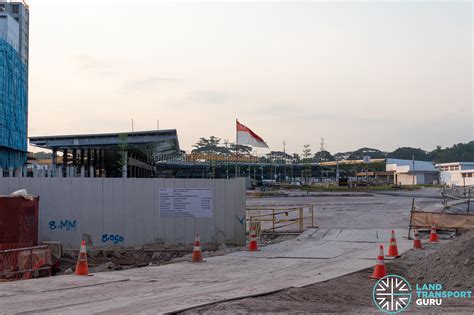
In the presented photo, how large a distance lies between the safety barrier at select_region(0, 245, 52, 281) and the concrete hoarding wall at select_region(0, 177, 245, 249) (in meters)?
3.24

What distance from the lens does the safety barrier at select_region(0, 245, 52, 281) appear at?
13734 mm

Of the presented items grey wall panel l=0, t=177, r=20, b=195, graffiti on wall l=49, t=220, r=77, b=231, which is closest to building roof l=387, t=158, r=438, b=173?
graffiti on wall l=49, t=220, r=77, b=231

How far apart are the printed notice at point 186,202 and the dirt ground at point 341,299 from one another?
7.92 metres

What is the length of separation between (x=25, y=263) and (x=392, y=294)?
9378 millimetres

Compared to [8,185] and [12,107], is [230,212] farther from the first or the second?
[12,107]

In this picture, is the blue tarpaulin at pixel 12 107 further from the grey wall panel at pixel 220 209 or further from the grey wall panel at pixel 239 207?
the grey wall panel at pixel 239 207

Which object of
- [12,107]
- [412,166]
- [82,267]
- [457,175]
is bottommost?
[82,267]

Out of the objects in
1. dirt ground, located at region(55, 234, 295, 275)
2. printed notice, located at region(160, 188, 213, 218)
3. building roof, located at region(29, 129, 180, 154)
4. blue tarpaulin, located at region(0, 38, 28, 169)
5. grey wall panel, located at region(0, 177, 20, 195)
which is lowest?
dirt ground, located at region(55, 234, 295, 275)

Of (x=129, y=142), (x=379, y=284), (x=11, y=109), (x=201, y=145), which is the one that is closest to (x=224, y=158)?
(x=11, y=109)

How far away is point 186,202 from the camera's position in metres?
20.1

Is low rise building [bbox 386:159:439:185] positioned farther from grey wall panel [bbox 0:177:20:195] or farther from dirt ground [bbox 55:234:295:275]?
grey wall panel [bbox 0:177:20:195]

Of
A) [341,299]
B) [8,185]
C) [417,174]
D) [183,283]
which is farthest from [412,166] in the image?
[341,299]

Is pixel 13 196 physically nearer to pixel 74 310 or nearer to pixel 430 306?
pixel 74 310

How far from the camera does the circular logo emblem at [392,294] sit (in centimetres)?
933
